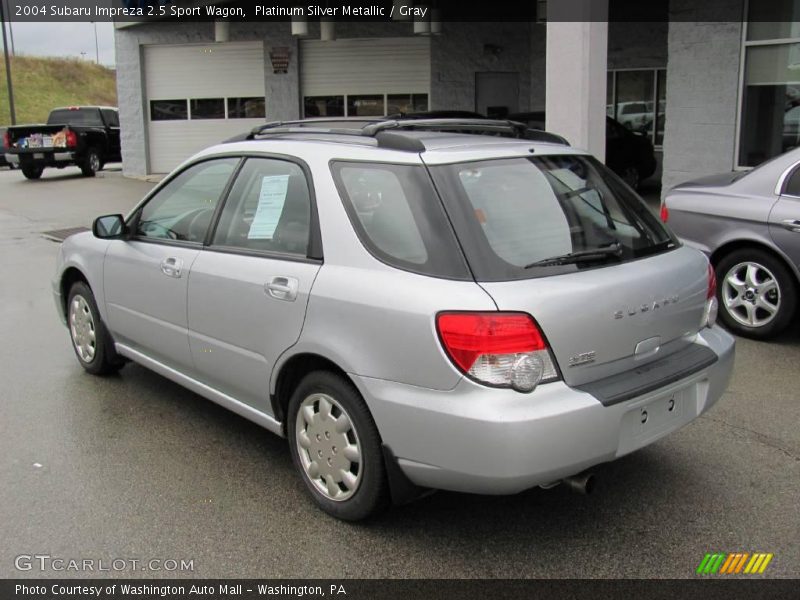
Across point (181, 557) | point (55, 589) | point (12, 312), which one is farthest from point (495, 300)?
point (12, 312)

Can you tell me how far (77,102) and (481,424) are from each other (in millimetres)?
68747

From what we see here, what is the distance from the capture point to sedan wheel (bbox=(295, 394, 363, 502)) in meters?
3.39

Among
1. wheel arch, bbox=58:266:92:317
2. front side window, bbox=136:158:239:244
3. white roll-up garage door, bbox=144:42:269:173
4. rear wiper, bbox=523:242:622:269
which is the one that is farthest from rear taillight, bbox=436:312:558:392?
white roll-up garage door, bbox=144:42:269:173

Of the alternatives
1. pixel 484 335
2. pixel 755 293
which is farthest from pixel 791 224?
pixel 484 335

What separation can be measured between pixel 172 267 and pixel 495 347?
7.15ft

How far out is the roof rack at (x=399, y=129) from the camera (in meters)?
3.52

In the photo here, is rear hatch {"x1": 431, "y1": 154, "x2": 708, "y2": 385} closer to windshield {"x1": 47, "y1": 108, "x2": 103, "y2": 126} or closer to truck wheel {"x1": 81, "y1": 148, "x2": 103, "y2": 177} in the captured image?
truck wheel {"x1": 81, "y1": 148, "x2": 103, "y2": 177}

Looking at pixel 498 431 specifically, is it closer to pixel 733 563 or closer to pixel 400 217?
pixel 400 217

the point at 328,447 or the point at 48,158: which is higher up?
the point at 48,158

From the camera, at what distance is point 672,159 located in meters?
11.4

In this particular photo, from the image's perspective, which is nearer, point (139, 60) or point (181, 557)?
point (181, 557)

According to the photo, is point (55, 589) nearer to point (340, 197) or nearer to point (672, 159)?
point (340, 197)

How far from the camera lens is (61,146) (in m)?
21.5

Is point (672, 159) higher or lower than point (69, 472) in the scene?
higher
